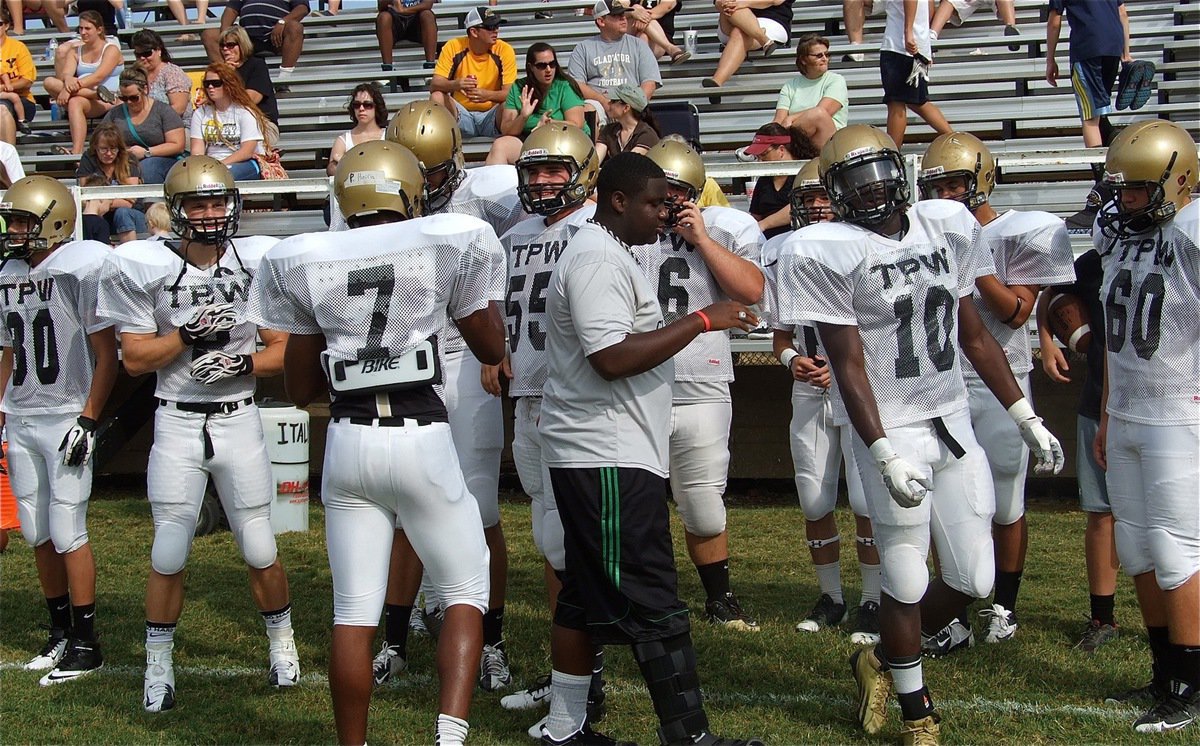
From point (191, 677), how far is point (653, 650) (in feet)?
7.13

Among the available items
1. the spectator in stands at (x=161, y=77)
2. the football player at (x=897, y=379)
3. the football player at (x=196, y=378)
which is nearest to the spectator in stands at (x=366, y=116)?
the spectator in stands at (x=161, y=77)

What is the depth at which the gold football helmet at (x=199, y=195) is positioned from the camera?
4.80 metres

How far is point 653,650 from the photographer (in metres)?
3.70

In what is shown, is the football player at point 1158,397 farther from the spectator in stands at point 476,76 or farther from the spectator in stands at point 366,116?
the spectator in stands at point 476,76

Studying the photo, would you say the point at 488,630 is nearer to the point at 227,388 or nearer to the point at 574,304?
the point at 227,388

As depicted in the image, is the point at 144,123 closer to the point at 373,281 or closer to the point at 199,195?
the point at 199,195

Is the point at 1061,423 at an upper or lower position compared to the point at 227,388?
lower

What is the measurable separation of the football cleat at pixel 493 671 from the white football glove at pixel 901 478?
67.7 inches

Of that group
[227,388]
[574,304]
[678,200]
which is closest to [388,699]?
[227,388]

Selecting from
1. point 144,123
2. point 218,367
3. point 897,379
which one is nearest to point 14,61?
point 144,123

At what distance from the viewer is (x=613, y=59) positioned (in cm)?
995

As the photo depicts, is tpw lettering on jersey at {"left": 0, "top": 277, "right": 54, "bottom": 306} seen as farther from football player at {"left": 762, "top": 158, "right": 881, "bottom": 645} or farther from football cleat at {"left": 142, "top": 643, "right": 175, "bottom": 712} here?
football player at {"left": 762, "top": 158, "right": 881, "bottom": 645}

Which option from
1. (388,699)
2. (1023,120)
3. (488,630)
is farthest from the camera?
(1023,120)

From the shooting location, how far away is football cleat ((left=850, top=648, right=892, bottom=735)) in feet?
13.4
